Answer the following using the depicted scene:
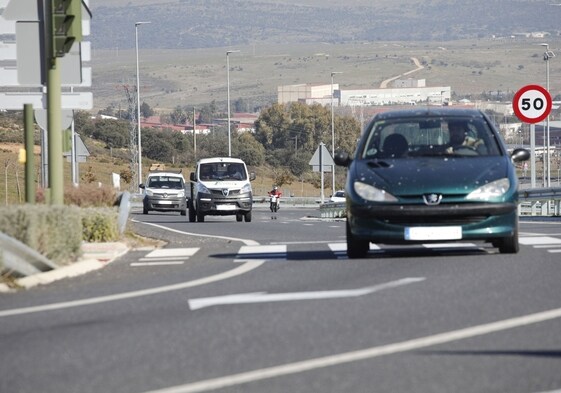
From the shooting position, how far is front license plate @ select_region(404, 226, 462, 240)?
16188mm

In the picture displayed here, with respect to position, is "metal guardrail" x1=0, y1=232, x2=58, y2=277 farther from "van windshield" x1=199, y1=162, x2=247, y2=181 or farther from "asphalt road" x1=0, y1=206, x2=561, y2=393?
"van windshield" x1=199, y1=162, x2=247, y2=181

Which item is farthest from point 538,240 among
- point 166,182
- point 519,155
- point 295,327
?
point 166,182

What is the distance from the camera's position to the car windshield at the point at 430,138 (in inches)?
688

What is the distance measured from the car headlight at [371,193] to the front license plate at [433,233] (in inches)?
15.1

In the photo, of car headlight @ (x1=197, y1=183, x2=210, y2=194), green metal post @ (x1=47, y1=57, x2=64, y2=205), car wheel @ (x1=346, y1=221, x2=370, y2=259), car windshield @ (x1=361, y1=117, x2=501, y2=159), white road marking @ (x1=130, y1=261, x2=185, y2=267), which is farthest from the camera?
car headlight @ (x1=197, y1=183, x2=210, y2=194)

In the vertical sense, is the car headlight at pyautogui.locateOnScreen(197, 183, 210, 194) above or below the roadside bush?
below

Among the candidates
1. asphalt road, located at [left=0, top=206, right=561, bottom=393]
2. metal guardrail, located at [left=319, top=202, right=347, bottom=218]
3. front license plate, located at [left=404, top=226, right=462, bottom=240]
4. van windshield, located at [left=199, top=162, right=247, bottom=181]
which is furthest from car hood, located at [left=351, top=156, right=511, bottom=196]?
metal guardrail, located at [left=319, top=202, right=347, bottom=218]

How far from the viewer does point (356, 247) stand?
55.5ft

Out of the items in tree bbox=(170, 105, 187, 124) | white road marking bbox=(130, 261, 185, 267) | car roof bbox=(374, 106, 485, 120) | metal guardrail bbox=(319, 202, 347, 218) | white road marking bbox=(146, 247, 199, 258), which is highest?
tree bbox=(170, 105, 187, 124)

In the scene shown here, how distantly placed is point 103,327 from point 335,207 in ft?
149

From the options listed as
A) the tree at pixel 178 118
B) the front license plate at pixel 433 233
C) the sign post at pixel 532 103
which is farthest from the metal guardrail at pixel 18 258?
the tree at pixel 178 118

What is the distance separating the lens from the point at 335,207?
185ft

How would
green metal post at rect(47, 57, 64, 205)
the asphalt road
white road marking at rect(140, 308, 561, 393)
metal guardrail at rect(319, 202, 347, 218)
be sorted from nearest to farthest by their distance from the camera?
white road marking at rect(140, 308, 561, 393) < the asphalt road < green metal post at rect(47, 57, 64, 205) < metal guardrail at rect(319, 202, 347, 218)

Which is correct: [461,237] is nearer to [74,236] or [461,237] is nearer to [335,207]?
[74,236]
